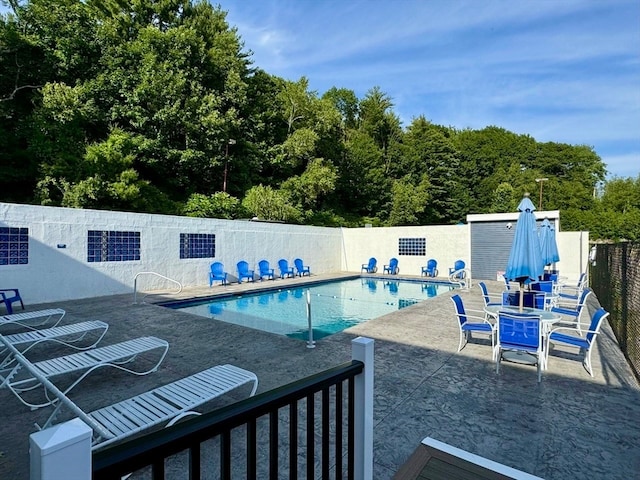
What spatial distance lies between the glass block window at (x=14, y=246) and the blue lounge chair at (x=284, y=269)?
847 cm

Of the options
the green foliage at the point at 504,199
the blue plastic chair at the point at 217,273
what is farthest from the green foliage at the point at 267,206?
the green foliage at the point at 504,199

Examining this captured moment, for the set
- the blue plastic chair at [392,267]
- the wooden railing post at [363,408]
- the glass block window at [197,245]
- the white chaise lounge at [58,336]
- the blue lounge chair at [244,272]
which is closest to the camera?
the wooden railing post at [363,408]

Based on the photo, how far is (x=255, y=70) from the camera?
25.4 metres

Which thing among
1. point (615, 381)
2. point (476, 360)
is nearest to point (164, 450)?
point (476, 360)

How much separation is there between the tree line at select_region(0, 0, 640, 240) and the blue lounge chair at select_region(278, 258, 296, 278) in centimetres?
575

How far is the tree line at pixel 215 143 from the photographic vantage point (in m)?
17.0

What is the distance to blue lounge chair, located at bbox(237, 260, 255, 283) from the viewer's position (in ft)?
43.5

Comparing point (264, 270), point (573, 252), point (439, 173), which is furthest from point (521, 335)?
point (439, 173)

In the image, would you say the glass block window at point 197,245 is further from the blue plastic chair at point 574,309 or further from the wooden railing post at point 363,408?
the wooden railing post at point 363,408

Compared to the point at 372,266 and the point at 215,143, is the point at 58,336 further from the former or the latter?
the point at 215,143

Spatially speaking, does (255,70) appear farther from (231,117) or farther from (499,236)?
(499,236)

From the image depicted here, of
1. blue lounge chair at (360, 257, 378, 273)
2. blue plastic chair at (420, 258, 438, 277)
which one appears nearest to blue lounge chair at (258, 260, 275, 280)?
blue lounge chair at (360, 257, 378, 273)

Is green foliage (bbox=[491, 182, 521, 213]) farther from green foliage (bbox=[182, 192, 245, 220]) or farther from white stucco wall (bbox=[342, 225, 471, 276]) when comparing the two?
green foliage (bbox=[182, 192, 245, 220])

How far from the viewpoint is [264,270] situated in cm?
1414
